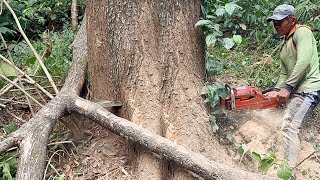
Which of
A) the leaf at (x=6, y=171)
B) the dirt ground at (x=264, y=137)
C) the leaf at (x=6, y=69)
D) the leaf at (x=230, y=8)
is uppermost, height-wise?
the leaf at (x=230, y=8)

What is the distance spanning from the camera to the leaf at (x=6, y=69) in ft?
14.1

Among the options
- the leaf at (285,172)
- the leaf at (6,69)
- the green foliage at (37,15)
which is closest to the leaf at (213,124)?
the leaf at (285,172)

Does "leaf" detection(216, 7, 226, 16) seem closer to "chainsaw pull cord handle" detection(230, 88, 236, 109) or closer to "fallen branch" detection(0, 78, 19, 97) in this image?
"chainsaw pull cord handle" detection(230, 88, 236, 109)

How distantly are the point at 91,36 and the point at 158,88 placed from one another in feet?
2.48

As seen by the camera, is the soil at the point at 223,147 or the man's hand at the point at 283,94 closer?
the soil at the point at 223,147

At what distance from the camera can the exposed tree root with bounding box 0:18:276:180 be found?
2953 mm

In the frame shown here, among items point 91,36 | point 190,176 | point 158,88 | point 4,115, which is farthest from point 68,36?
point 190,176

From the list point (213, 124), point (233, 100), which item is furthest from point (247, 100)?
point (213, 124)

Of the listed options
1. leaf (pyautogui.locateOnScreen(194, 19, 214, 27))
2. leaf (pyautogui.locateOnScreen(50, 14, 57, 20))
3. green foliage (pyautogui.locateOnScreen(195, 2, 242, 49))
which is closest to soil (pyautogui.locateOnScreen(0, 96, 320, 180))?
green foliage (pyautogui.locateOnScreen(195, 2, 242, 49))

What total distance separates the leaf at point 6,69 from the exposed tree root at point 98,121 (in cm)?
98

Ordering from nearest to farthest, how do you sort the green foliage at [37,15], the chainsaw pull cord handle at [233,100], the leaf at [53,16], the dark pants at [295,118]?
the dark pants at [295,118] < the chainsaw pull cord handle at [233,100] < the green foliage at [37,15] < the leaf at [53,16]

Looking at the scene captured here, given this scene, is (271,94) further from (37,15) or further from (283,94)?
(37,15)

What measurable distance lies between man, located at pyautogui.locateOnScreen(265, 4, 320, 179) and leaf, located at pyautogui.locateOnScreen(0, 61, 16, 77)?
2.68 metres

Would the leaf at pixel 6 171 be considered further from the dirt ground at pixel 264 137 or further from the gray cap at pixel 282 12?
the gray cap at pixel 282 12
